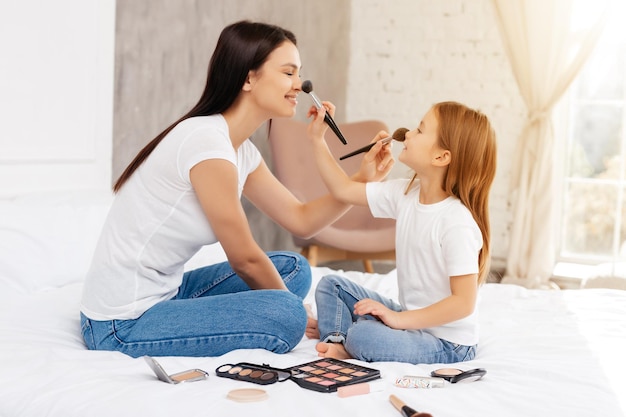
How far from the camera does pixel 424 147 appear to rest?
1861 mm

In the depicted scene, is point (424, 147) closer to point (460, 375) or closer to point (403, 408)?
point (460, 375)

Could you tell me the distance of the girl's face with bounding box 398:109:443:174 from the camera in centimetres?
185

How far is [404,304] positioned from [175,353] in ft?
1.84

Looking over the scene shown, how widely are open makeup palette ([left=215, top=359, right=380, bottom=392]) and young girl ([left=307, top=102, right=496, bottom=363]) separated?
0.18m

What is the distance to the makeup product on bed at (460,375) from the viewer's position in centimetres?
147

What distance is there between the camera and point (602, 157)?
4578 mm

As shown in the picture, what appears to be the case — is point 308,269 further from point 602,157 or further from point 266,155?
point 602,157

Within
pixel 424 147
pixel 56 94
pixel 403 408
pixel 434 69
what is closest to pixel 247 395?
pixel 403 408

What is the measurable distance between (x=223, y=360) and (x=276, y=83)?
0.69 meters

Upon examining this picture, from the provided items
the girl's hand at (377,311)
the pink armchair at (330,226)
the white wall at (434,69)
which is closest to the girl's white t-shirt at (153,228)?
the girl's hand at (377,311)

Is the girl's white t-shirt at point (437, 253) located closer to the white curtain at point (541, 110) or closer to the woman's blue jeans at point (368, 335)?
the woman's blue jeans at point (368, 335)

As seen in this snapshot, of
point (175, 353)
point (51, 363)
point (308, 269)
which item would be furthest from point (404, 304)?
point (51, 363)

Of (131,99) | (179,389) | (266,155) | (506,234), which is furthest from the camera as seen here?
(506,234)

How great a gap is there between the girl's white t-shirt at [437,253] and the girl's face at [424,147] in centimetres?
10
